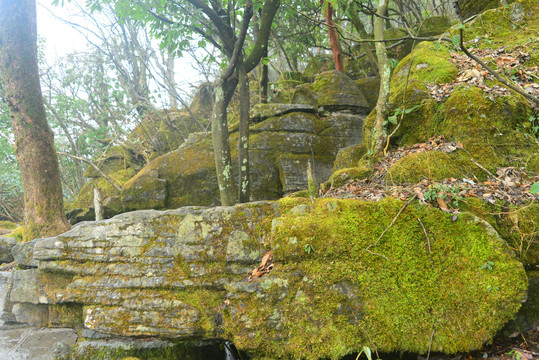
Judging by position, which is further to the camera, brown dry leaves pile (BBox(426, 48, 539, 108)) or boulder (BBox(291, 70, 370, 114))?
boulder (BBox(291, 70, 370, 114))

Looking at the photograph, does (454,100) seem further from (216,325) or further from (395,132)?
(216,325)

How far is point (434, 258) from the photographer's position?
3.17m

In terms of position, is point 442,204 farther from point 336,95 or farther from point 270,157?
point 336,95

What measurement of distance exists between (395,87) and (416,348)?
5.05m

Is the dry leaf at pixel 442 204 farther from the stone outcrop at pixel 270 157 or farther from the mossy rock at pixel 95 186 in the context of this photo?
the mossy rock at pixel 95 186

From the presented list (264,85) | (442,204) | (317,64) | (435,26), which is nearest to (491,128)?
(442,204)

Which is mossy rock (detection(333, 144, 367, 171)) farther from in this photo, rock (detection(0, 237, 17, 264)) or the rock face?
rock (detection(0, 237, 17, 264))

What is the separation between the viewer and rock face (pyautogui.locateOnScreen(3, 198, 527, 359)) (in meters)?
2.95

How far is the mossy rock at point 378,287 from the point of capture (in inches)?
115

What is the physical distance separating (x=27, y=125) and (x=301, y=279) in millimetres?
6633

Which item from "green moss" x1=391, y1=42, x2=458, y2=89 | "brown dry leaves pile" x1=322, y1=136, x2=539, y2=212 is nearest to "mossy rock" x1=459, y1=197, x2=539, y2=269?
"brown dry leaves pile" x1=322, y1=136, x2=539, y2=212

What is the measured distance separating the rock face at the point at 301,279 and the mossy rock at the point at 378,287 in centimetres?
1

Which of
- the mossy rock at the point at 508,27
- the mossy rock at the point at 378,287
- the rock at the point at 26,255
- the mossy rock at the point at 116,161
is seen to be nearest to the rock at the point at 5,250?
the mossy rock at the point at 116,161

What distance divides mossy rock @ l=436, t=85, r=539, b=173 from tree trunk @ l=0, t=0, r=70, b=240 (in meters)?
7.63
